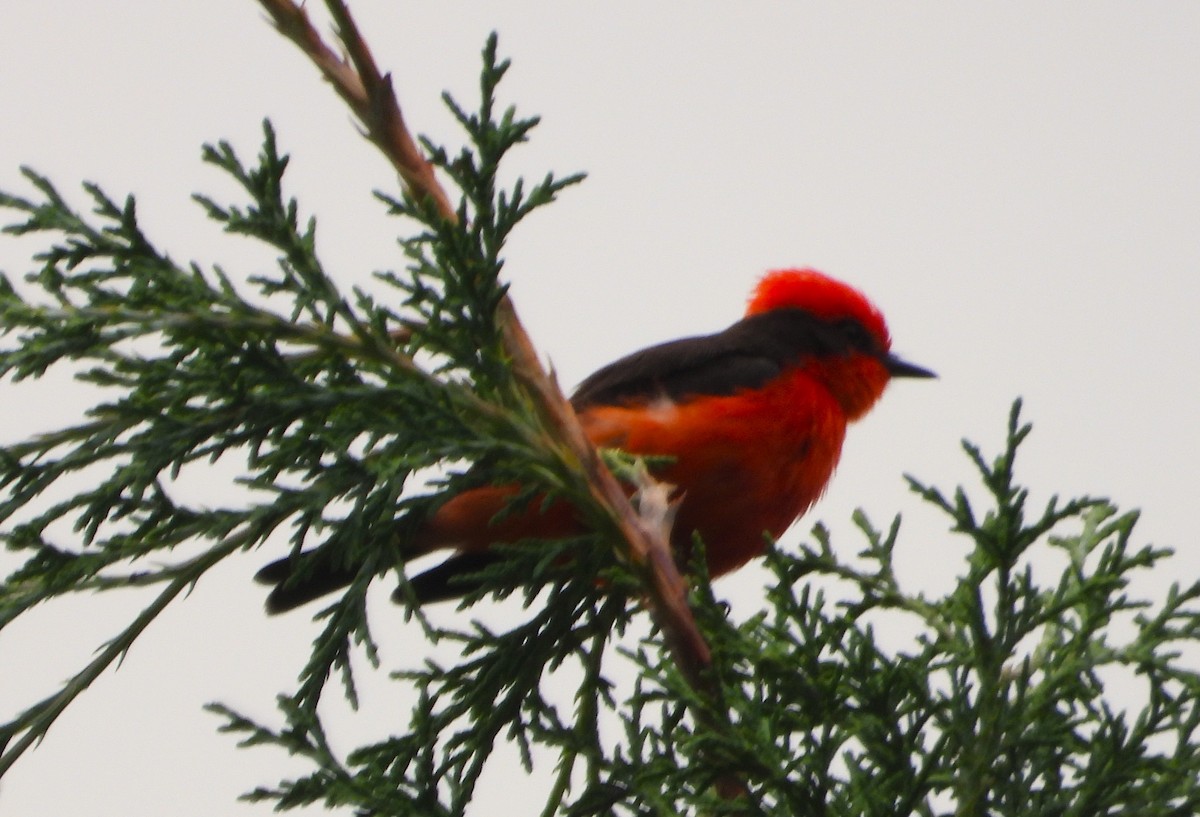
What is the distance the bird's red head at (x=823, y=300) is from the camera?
17.5 ft

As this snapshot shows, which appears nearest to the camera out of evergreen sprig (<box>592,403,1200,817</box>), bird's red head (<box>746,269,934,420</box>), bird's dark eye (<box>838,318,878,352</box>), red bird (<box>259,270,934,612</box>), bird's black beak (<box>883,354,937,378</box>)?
evergreen sprig (<box>592,403,1200,817</box>)

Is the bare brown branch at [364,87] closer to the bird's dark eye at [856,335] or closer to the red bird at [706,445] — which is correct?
the red bird at [706,445]

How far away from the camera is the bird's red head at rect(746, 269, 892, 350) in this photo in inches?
210

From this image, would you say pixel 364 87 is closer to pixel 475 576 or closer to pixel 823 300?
pixel 475 576

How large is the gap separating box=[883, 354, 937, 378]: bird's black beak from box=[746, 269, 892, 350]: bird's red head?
0.17ft

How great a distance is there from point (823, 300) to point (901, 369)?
1.25 feet

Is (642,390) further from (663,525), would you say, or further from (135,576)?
(135,576)

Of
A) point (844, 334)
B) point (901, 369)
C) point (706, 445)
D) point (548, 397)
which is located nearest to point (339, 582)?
point (706, 445)

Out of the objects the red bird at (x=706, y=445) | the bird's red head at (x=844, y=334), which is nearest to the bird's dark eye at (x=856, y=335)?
the bird's red head at (x=844, y=334)

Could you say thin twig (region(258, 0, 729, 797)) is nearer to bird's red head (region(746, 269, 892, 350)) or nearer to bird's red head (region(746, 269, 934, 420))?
bird's red head (region(746, 269, 934, 420))

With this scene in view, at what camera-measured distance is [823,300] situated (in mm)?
5336

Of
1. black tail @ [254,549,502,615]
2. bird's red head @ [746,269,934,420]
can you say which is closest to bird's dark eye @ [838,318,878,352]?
bird's red head @ [746,269,934,420]

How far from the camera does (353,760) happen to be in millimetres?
2621

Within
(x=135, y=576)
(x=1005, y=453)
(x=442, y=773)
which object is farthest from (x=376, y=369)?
(x=1005, y=453)
